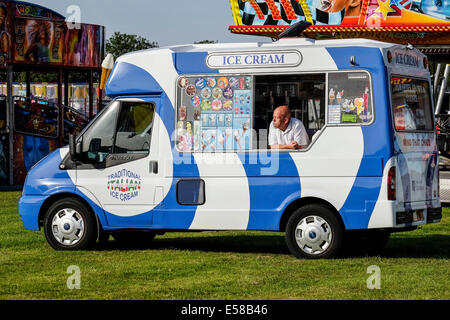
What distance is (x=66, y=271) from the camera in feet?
34.8

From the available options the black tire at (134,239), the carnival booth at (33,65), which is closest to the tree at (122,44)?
the carnival booth at (33,65)

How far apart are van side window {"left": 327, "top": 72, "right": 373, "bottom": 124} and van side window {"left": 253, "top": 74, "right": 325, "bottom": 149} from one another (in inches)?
4.8

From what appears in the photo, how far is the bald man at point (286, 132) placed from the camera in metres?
11.5

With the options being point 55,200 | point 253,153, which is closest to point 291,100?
point 253,153

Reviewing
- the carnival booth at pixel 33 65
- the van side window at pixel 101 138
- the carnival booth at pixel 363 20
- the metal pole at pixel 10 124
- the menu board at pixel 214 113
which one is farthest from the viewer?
the metal pole at pixel 10 124

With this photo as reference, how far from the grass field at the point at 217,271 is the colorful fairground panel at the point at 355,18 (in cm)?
1249

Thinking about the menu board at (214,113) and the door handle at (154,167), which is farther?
the door handle at (154,167)

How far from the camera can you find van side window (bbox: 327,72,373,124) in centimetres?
1115

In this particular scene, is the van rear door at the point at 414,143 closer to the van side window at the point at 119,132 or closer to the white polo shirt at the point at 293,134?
the white polo shirt at the point at 293,134

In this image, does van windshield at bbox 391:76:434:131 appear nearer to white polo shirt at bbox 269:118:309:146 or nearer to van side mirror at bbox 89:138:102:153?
white polo shirt at bbox 269:118:309:146

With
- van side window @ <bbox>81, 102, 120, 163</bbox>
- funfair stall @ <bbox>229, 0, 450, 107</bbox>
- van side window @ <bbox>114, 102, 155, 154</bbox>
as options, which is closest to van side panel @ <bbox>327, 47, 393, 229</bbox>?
van side window @ <bbox>114, 102, 155, 154</bbox>

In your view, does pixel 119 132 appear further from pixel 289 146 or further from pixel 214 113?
pixel 289 146

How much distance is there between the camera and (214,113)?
1188cm

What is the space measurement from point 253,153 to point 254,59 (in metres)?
1.12
